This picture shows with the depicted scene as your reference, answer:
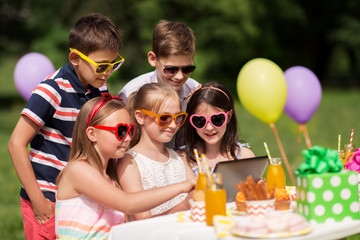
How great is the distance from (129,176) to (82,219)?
15.7 inches

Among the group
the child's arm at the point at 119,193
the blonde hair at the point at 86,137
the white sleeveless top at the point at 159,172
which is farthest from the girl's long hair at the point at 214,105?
the child's arm at the point at 119,193

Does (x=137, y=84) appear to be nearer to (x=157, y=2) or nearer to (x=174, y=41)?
(x=174, y=41)

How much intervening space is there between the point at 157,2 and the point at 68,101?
1926cm

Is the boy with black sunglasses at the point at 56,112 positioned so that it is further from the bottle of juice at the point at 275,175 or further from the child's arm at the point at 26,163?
the bottle of juice at the point at 275,175

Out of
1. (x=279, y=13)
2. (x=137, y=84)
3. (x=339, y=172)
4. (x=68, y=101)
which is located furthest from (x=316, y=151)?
(x=279, y=13)

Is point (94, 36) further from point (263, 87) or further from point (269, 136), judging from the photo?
point (269, 136)

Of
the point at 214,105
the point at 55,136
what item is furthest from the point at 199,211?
the point at 55,136

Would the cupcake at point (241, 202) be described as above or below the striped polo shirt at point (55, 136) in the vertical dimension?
below

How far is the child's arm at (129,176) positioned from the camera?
2.90 meters

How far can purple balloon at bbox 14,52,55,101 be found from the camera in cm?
441

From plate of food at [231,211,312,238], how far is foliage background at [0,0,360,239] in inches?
297

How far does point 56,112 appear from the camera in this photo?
313 cm

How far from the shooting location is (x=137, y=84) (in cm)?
397

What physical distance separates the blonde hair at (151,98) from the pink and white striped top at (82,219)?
2.02 ft
